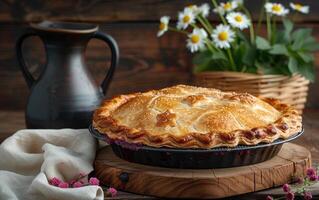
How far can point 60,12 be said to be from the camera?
275cm

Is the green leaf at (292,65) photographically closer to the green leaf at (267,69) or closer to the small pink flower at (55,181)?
the green leaf at (267,69)

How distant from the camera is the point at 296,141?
209 centimetres

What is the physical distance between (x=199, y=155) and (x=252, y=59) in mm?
1001

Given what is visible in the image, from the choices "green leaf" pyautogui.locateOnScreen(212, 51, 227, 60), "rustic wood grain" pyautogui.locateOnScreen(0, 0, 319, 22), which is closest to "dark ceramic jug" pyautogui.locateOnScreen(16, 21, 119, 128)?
"green leaf" pyautogui.locateOnScreen(212, 51, 227, 60)

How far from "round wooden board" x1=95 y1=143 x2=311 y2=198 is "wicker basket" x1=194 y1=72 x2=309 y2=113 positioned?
0.74 m

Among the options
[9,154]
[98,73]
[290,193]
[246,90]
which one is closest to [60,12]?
[98,73]

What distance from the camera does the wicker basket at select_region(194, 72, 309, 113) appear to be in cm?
231

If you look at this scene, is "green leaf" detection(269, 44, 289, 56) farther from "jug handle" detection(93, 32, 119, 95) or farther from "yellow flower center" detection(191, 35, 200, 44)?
"jug handle" detection(93, 32, 119, 95)

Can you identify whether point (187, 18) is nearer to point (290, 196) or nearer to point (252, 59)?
point (252, 59)

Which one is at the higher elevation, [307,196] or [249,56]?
[249,56]

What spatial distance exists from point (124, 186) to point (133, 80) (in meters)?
1.37

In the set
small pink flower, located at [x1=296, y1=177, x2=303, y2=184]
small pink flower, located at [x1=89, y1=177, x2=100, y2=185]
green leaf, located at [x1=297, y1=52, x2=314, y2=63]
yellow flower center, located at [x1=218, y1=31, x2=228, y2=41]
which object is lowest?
small pink flower, located at [x1=296, y1=177, x2=303, y2=184]

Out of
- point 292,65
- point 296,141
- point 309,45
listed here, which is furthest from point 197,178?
point 309,45

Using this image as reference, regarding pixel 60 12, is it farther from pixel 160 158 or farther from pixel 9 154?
pixel 160 158
